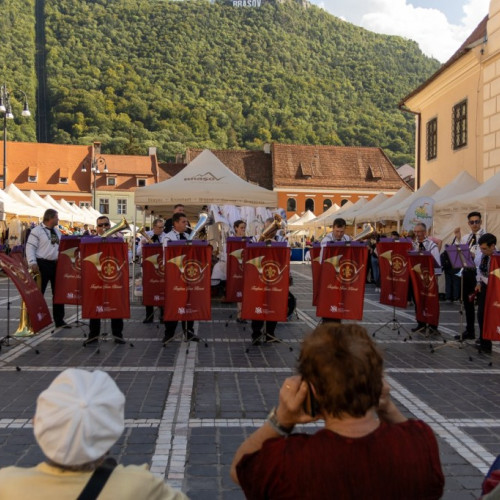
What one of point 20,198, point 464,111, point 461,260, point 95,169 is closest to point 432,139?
point 464,111

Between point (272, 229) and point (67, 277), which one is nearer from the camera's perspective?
point (272, 229)

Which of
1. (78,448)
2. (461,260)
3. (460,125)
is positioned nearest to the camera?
(78,448)

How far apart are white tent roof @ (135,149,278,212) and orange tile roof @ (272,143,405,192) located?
171 feet

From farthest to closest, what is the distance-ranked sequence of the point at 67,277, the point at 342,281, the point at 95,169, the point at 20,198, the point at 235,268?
the point at 95,169 → the point at 20,198 → the point at 235,268 → the point at 67,277 → the point at 342,281

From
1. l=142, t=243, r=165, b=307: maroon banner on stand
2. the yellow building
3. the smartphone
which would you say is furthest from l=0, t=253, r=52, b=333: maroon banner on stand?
the yellow building

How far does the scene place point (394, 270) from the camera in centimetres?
1073

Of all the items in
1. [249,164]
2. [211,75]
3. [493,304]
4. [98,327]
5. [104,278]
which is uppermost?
[211,75]

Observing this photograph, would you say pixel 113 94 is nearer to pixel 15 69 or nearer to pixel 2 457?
pixel 15 69

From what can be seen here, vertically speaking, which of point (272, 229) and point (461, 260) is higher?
point (272, 229)

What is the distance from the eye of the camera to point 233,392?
6.39 m

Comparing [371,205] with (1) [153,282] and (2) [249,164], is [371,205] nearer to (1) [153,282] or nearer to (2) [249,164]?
(1) [153,282]

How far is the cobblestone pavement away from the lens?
14.5ft

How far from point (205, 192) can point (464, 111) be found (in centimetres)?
968

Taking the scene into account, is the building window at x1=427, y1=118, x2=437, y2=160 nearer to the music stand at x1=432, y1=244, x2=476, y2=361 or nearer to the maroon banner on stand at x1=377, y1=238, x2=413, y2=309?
the maroon banner on stand at x1=377, y1=238, x2=413, y2=309
